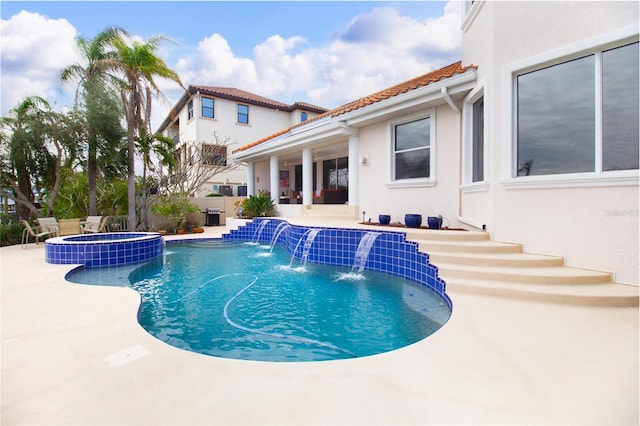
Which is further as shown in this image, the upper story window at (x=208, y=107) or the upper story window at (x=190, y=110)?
the upper story window at (x=190, y=110)

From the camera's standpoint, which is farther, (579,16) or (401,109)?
(401,109)

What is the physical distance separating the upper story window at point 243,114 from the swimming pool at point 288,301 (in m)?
18.1

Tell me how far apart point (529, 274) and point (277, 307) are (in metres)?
4.21

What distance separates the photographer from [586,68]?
5.45 metres

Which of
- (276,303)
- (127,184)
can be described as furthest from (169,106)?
(276,303)

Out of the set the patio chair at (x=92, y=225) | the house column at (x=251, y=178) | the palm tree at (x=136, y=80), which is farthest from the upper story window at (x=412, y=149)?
the patio chair at (x=92, y=225)

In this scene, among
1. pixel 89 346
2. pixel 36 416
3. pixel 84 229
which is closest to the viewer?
pixel 36 416

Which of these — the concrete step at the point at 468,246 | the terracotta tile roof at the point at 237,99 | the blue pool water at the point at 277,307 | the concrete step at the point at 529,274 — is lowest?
the blue pool water at the point at 277,307

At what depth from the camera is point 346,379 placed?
103 inches

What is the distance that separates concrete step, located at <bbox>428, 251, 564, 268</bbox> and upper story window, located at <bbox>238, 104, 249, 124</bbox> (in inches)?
890

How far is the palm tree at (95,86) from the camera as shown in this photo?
1198 cm

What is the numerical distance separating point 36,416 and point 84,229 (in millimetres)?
12054

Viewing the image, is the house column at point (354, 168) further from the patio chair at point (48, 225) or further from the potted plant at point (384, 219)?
the patio chair at point (48, 225)

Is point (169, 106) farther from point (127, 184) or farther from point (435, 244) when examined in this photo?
point (435, 244)
